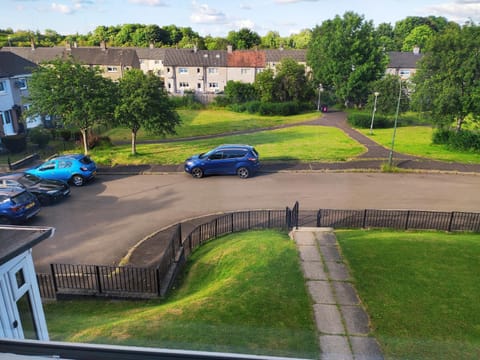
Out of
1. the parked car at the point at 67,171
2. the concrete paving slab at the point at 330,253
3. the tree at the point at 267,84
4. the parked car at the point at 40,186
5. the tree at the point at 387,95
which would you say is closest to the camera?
the concrete paving slab at the point at 330,253

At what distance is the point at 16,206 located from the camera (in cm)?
933

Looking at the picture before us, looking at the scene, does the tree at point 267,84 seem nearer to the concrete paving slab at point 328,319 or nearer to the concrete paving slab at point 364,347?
the concrete paving slab at point 328,319

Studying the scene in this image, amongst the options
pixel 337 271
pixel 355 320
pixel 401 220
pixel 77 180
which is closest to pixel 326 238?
pixel 337 271

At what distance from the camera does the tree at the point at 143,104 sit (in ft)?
51.4

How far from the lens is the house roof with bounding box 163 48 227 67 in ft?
136

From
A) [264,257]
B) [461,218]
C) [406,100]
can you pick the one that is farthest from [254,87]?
[264,257]

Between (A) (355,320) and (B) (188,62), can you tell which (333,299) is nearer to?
(A) (355,320)

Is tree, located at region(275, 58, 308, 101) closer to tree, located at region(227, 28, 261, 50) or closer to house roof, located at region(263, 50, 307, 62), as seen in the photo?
house roof, located at region(263, 50, 307, 62)

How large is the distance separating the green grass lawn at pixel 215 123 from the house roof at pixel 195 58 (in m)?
9.46

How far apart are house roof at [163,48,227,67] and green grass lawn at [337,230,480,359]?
36.3m

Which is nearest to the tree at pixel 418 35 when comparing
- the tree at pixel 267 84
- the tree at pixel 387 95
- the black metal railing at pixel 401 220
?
the black metal railing at pixel 401 220

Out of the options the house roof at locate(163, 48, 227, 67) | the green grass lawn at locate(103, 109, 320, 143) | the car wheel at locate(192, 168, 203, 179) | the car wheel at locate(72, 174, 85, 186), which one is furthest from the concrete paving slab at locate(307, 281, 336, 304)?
the house roof at locate(163, 48, 227, 67)

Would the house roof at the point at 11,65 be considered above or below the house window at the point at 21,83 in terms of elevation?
above

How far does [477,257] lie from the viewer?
6.69 meters
